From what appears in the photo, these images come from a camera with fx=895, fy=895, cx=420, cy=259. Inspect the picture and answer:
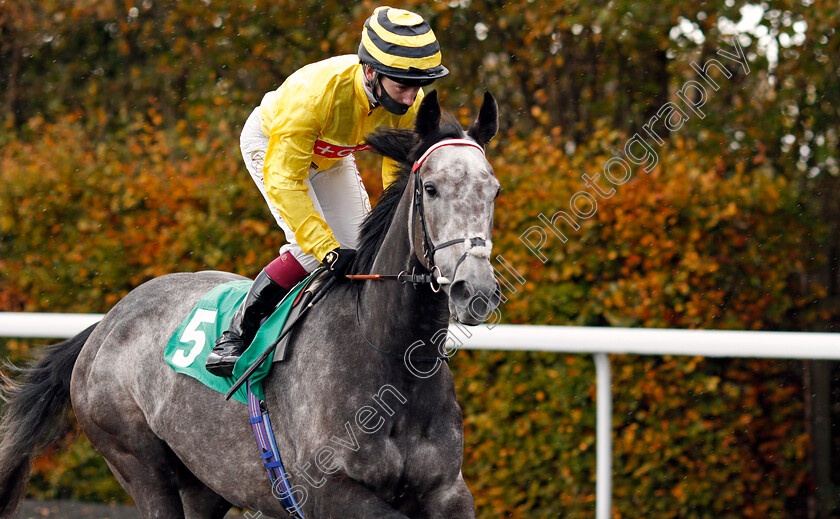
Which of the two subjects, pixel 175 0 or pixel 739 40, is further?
pixel 175 0

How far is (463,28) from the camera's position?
6492mm

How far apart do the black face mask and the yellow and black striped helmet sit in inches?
3.0

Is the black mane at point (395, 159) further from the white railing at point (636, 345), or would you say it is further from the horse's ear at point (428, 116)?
the white railing at point (636, 345)

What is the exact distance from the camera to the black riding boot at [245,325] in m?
2.90

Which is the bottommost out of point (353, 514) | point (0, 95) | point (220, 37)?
point (0, 95)

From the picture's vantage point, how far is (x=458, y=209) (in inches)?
90.3

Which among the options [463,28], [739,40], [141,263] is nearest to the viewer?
[141,263]

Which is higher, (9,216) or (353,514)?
(353,514)

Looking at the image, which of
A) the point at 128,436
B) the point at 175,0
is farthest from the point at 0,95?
the point at 128,436

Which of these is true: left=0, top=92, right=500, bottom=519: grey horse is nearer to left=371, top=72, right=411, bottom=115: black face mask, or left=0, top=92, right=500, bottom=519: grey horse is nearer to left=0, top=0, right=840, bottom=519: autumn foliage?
left=371, top=72, right=411, bottom=115: black face mask

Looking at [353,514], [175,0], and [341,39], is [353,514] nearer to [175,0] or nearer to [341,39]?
[341,39]

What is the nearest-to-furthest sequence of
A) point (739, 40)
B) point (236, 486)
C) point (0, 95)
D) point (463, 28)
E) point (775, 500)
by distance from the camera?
point (236, 486) → point (775, 500) → point (739, 40) → point (463, 28) → point (0, 95)

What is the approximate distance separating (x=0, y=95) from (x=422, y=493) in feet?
22.8

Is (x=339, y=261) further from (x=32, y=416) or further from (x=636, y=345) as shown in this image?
(x=32, y=416)
